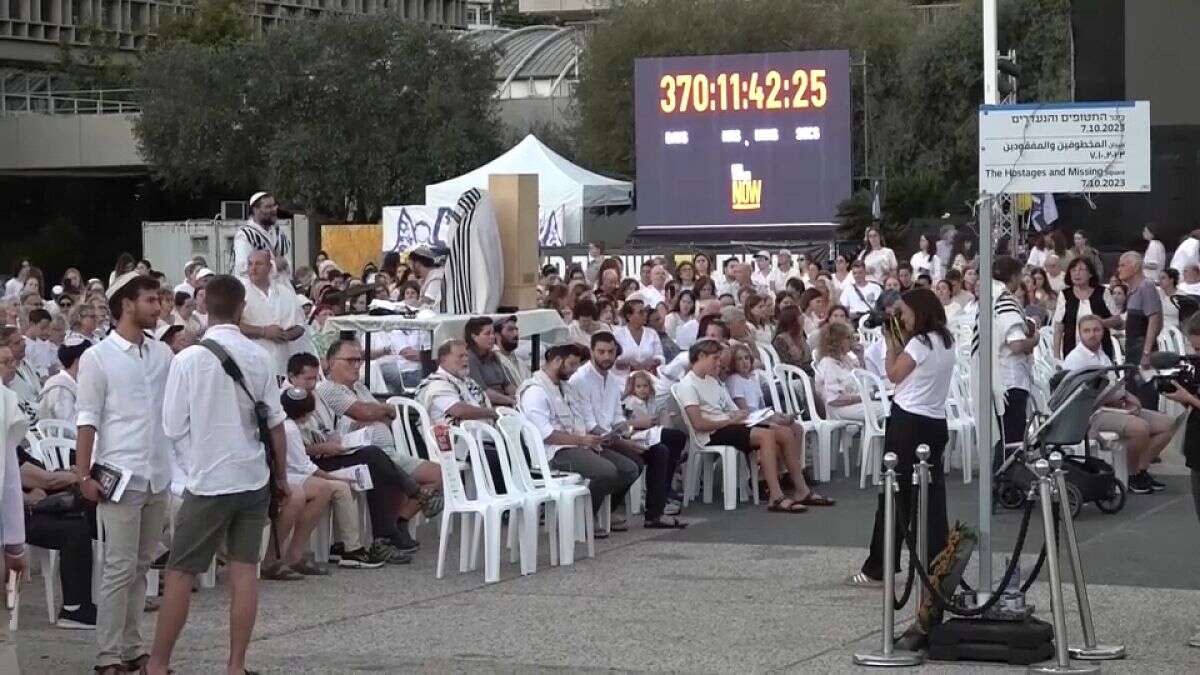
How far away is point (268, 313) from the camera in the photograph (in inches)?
484

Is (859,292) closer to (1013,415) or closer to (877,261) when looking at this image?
(877,261)

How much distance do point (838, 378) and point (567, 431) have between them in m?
3.77

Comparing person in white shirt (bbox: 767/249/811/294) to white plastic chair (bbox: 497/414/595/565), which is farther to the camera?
person in white shirt (bbox: 767/249/811/294)

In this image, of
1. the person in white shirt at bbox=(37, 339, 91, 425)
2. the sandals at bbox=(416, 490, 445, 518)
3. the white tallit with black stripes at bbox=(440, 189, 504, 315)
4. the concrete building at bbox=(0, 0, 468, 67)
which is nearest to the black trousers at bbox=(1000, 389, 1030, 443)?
the sandals at bbox=(416, 490, 445, 518)

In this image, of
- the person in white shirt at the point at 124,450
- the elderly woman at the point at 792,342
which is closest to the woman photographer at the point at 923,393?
the person in white shirt at the point at 124,450

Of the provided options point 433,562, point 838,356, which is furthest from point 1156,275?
point 433,562

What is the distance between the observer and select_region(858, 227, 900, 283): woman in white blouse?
80.0 ft

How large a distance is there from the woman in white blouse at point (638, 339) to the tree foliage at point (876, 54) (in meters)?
31.3

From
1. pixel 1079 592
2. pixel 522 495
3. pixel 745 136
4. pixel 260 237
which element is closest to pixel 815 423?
pixel 522 495

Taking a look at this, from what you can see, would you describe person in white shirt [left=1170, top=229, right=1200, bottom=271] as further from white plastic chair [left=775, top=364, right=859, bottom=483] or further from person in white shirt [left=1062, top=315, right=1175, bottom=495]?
person in white shirt [left=1062, top=315, right=1175, bottom=495]

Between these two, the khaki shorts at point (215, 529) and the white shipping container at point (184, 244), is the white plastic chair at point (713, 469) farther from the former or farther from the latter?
the white shipping container at point (184, 244)

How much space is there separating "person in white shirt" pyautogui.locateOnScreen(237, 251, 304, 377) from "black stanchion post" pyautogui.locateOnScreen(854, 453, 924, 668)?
4.79m

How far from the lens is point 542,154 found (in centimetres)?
3725

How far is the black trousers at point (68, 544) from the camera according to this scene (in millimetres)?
9961
